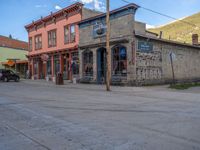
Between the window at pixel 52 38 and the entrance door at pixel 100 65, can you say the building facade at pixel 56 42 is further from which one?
the entrance door at pixel 100 65

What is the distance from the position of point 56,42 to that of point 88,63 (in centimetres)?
849

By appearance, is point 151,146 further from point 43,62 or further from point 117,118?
point 43,62

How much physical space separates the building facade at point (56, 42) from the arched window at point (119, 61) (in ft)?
22.0

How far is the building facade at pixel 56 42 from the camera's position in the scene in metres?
29.3

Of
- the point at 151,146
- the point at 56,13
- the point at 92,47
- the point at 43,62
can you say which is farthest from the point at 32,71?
the point at 151,146

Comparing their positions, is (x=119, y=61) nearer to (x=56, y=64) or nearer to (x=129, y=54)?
(x=129, y=54)

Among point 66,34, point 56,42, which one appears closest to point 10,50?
point 56,42

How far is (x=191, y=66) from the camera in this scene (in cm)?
2969

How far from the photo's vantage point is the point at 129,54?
21.5 meters

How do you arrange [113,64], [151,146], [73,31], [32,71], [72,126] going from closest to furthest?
[151,146]
[72,126]
[113,64]
[73,31]
[32,71]

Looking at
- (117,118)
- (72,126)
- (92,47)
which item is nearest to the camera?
(72,126)

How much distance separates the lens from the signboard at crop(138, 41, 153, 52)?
21.9m

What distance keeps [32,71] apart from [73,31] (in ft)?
40.3

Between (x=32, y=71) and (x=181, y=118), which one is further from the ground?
(x=32, y=71)
